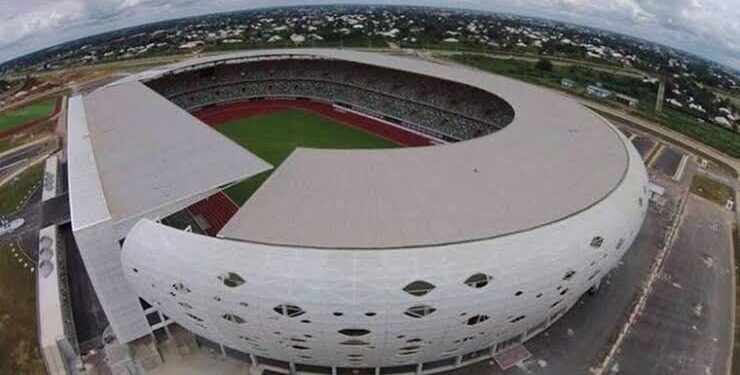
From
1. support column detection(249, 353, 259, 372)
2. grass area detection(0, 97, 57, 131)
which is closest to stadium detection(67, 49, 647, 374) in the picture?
support column detection(249, 353, 259, 372)

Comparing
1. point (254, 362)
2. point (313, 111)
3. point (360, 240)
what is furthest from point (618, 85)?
point (254, 362)

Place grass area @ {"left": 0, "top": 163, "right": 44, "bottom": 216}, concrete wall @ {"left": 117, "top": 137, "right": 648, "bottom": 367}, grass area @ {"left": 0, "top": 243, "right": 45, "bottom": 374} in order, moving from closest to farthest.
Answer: concrete wall @ {"left": 117, "top": 137, "right": 648, "bottom": 367}
grass area @ {"left": 0, "top": 243, "right": 45, "bottom": 374}
grass area @ {"left": 0, "top": 163, "right": 44, "bottom": 216}

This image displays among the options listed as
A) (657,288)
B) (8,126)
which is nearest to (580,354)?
(657,288)

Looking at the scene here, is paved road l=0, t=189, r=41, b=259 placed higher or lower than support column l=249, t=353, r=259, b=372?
higher

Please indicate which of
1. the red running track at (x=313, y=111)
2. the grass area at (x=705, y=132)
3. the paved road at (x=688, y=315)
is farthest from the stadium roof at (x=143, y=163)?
the grass area at (x=705, y=132)

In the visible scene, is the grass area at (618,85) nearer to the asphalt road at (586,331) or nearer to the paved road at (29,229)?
the asphalt road at (586,331)

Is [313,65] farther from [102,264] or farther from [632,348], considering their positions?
[632,348]

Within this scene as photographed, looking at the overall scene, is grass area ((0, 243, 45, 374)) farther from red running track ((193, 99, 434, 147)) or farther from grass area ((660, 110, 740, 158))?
grass area ((660, 110, 740, 158))

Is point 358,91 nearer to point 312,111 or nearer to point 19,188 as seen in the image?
point 312,111
